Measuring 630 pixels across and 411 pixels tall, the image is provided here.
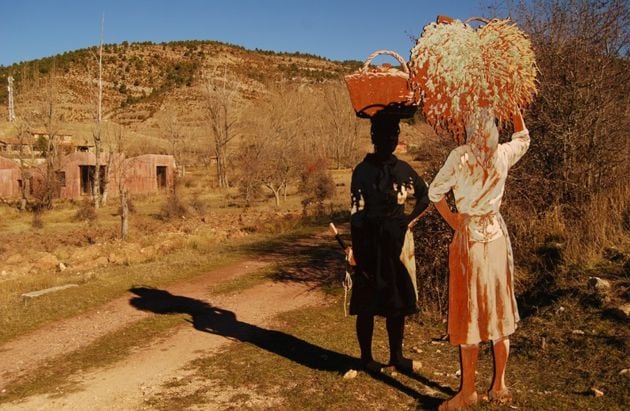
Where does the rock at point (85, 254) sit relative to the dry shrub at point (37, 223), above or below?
below

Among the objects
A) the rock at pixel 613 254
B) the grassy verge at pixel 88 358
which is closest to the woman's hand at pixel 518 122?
the rock at pixel 613 254

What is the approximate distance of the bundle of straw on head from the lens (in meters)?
3.65

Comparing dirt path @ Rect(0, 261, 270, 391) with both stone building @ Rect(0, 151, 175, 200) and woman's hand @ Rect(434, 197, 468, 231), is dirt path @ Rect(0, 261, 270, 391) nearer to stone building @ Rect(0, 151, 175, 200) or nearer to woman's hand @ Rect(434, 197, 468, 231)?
woman's hand @ Rect(434, 197, 468, 231)

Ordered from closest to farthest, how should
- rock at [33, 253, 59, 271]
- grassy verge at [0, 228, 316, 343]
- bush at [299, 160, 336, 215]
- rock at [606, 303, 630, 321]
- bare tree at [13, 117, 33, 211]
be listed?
rock at [606, 303, 630, 321] < grassy verge at [0, 228, 316, 343] < rock at [33, 253, 59, 271] < bush at [299, 160, 336, 215] < bare tree at [13, 117, 33, 211]

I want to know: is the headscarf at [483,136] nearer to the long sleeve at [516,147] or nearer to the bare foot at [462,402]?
the long sleeve at [516,147]

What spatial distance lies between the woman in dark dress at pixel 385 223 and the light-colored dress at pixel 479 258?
60 centimetres

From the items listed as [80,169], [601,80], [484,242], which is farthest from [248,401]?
[80,169]

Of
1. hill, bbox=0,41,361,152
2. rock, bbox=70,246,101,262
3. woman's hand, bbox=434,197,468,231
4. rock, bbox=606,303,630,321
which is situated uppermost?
hill, bbox=0,41,361,152

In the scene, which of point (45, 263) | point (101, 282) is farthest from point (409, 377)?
point (45, 263)

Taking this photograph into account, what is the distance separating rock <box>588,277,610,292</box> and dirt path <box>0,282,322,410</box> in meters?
3.99

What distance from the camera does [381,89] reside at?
4.50 m

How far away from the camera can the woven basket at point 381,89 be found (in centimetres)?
436

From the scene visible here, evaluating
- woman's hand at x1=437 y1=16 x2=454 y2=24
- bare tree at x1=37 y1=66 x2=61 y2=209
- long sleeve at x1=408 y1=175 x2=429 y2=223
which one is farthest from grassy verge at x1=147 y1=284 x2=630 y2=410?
bare tree at x1=37 y1=66 x2=61 y2=209

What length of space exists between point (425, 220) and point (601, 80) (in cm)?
419
